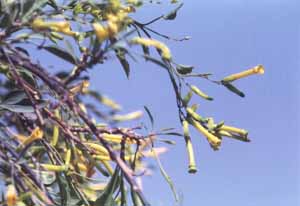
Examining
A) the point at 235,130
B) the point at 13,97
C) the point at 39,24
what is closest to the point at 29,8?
the point at 39,24

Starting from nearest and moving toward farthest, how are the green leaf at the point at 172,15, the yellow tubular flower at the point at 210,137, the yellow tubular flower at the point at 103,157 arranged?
1. the yellow tubular flower at the point at 210,137
2. the yellow tubular flower at the point at 103,157
3. the green leaf at the point at 172,15

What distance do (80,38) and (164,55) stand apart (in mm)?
287

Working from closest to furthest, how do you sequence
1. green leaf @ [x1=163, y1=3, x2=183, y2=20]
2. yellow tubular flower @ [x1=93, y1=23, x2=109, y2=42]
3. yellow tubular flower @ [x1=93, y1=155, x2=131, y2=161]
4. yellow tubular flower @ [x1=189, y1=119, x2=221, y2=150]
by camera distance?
yellow tubular flower @ [x1=93, y1=23, x2=109, y2=42] < yellow tubular flower @ [x1=189, y1=119, x2=221, y2=150] < yellow tubular flower @ [x1=93, y1=155, x2=131, y2=161] < green leaf @ [x1=163, y1=3, x2=183, y2=20]

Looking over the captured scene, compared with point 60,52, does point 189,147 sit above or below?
below

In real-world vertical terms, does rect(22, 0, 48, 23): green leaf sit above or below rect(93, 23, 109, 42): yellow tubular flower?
above

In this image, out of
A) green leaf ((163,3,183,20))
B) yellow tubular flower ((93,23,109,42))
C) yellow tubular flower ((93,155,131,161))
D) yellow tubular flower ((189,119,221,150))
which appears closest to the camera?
yellow tubular flower ((93,23,109,42))

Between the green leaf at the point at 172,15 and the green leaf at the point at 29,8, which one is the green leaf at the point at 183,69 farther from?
the green leaf at the point at 29,8

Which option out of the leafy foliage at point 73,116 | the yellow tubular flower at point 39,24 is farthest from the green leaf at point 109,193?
the yellow tubular flower at point 39,24

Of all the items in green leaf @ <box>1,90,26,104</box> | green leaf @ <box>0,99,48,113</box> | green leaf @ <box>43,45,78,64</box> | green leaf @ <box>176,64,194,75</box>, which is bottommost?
green leaf @ <box>0,99,48,113</box>

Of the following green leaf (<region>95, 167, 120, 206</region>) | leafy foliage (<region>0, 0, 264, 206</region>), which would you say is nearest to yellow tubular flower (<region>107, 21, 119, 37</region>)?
leafy foliage (<region>0, 0, 264, 206</region>)

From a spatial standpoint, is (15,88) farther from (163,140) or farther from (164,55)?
(164,55)

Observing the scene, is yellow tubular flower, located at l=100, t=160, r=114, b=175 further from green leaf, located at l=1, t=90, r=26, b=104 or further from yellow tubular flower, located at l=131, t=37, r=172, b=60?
yellow tubular flower, located at l=131, t=37, r=172, b=60

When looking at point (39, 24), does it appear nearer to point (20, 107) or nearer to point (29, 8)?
point (29, 8)

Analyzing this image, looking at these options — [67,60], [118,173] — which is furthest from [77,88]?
[118,173]
